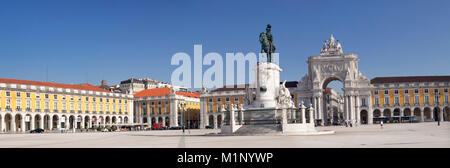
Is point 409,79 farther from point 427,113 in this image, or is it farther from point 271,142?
point 271,142

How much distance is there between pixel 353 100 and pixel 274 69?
6048 cm

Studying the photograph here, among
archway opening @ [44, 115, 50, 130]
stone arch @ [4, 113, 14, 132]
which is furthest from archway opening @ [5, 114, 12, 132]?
archway opening @ [44, 115, 50, 130]

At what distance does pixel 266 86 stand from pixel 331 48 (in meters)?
64.3

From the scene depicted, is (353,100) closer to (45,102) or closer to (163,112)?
(163,112)

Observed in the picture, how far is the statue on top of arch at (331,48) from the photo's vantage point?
92.9m

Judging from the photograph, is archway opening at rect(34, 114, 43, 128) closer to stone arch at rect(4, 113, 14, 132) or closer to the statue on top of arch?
stone arch at rect(4, 113, 14, 132)

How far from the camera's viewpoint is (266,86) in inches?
1282

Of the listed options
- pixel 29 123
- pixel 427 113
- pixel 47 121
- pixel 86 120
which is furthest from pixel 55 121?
pixel 427 113

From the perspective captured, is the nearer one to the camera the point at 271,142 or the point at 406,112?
the point at 271,142

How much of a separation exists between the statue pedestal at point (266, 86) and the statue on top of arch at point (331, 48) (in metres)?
62.3
